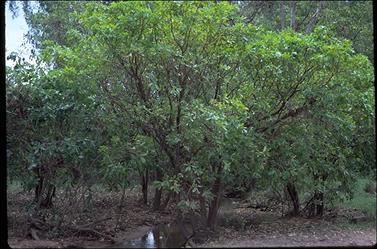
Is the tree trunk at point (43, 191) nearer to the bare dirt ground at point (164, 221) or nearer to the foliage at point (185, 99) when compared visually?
the bare dirt ground at point (164, 221)

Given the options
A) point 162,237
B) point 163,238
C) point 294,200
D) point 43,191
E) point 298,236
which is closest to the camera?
point 298,236

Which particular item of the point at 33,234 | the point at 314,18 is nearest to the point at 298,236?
the point at 33,234

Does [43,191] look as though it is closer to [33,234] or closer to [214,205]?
[33,234]

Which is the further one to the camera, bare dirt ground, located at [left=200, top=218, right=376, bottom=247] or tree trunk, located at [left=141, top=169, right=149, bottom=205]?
tree trunk, located at [left=141, top=169, right=149, bottom=205]

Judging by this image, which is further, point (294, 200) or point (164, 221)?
point (294, 200)

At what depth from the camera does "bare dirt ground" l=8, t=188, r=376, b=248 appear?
281 inches

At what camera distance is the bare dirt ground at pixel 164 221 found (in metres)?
7.14

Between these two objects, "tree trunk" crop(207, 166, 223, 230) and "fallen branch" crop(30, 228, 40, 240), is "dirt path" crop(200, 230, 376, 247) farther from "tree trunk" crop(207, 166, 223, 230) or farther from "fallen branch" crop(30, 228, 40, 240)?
"fallen branch" crop(30, 228, 40, 240)

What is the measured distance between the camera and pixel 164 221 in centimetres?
999

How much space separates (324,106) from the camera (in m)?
7.49

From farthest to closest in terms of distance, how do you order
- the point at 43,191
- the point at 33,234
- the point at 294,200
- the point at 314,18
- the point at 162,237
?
the point at 314,18 < the point at 294,200 < the point at 162,237 < the point at 43,191 < the point at 33,234

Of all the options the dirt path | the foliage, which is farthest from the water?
the dirt path

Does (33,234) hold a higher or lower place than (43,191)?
lower

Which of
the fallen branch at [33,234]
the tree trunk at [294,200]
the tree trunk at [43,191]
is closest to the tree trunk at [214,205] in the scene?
the tree trunk at [294,200]
